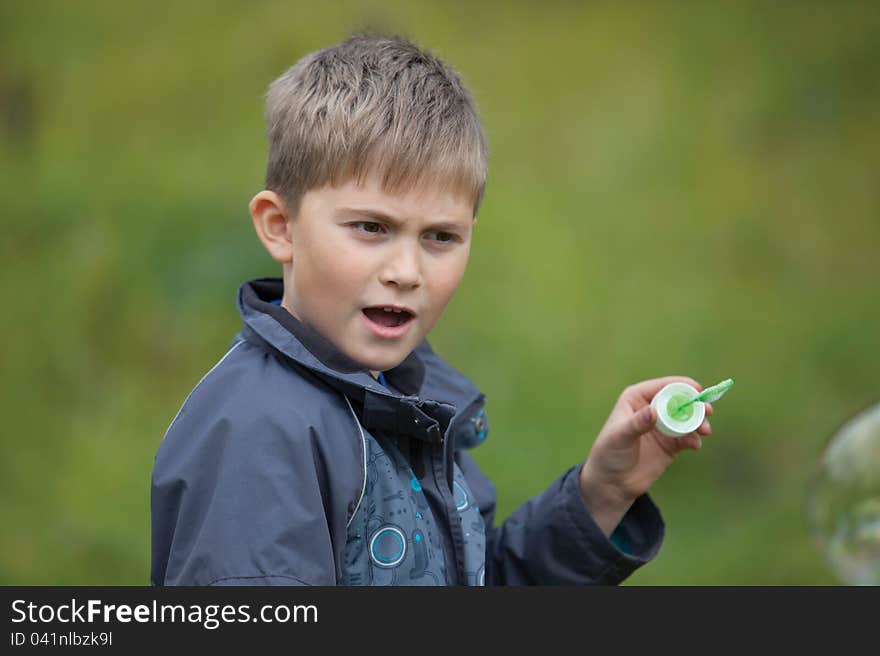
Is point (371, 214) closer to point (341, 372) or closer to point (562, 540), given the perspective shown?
point (341, 372)

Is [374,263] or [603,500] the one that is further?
[603,500]

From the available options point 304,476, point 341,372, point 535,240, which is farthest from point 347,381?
point 535,240

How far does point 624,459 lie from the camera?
67.2 inches

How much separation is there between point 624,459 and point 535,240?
8.27ft

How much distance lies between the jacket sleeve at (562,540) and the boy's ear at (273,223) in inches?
18.2

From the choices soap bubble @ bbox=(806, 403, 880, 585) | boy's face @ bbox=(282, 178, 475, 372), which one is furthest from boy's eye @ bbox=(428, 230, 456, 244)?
soap bubble @ bbox=(806, 403, 880, 585)

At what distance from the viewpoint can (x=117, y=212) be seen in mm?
4008

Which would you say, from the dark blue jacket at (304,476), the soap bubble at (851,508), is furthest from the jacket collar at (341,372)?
the soap bubble at (851,508)

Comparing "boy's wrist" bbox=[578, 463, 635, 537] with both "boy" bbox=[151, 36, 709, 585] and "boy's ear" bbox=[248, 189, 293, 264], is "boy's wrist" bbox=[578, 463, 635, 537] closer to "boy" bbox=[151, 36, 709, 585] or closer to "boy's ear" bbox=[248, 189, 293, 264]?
"boy" bbox=[151, 36, 709, 585]

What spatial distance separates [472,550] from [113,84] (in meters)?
3.25

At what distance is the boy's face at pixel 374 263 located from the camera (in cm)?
144

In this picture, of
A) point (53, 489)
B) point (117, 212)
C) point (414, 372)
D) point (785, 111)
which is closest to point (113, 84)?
point (117, 212)

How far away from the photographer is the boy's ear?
155cm

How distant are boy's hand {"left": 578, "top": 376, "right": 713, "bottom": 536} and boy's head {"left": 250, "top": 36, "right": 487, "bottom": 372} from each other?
364 mm
